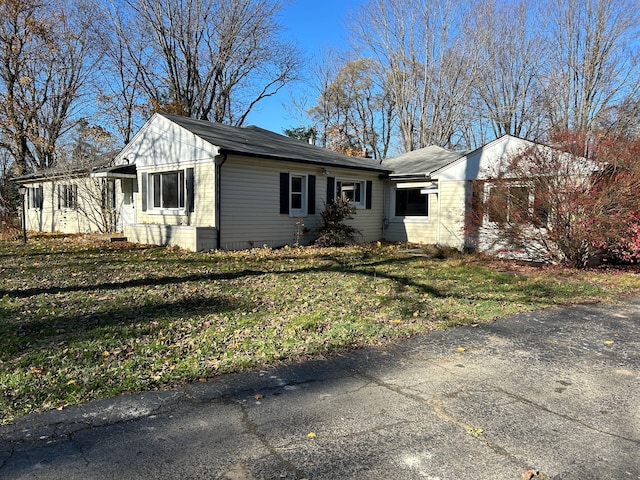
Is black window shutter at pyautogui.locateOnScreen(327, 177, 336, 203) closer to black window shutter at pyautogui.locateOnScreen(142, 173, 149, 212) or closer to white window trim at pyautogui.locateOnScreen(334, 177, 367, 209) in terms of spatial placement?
white window trim at pyautogui.locateOnScreen(334, 177, 367, 209)

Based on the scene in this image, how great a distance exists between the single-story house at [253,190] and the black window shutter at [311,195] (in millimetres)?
34

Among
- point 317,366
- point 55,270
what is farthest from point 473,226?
point 55,270

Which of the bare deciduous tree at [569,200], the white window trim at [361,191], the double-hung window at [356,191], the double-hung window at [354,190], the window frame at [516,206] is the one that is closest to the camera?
the bare deciduous tree at [569,200]

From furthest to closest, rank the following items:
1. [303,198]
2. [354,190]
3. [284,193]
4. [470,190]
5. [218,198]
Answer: [354,190] < [303,198] < [284,193] < [470,190] < [218,198]

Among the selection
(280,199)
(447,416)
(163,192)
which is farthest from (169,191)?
(447,416)

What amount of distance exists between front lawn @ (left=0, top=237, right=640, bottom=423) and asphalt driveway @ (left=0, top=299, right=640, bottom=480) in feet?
1.61

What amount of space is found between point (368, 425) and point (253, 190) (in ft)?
36.3

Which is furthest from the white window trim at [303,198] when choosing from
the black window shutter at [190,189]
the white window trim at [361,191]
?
the black window shutter at [190,189]

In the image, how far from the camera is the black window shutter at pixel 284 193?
563 inches

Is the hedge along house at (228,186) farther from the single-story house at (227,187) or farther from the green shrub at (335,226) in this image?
the green shrub at (335,226)

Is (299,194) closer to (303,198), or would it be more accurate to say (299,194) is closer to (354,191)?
(303,198)

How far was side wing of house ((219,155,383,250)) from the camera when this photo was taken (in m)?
13.1

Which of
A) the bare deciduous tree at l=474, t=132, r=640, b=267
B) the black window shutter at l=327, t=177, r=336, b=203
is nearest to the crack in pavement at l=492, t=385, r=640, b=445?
the bare deciduous tree at l=474, t=132, r=640, b=267

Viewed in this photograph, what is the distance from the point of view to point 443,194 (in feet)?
48.2
